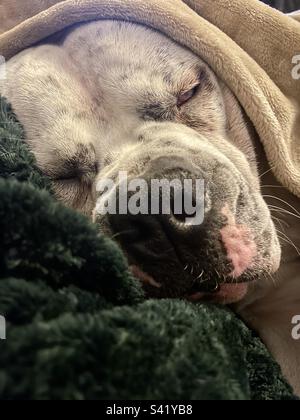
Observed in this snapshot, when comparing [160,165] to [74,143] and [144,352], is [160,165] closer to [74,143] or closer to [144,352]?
[74,143]

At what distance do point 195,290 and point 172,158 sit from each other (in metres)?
0.24

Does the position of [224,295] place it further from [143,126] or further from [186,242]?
[143,126]

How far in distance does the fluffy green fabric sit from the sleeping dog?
13.5 inches

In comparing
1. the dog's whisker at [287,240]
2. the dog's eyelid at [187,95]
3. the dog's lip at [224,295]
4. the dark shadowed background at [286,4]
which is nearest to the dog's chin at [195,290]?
the dog's lip at [224,295]

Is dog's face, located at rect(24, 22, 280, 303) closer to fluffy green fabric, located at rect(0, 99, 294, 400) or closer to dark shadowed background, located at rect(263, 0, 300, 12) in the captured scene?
fluffy green fabric, located at rect(0, 99, 294, 400)

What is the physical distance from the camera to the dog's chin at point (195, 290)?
0.83 metres

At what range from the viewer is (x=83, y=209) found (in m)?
1.11

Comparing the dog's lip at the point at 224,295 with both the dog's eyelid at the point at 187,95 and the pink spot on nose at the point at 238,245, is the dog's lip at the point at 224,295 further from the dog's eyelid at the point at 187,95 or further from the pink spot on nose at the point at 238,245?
the dog's eyelid at the point at 187,95

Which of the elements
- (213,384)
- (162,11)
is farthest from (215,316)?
(162,11)

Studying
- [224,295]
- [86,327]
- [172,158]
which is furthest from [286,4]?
[86,327]

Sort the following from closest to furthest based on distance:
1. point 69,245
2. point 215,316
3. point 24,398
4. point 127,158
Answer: point 24,398 → point 69,245 → point 215,316 → point 127,158

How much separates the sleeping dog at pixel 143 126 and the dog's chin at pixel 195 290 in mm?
55

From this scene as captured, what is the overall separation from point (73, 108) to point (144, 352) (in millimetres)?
760

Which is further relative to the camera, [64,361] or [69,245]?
[69,245]
